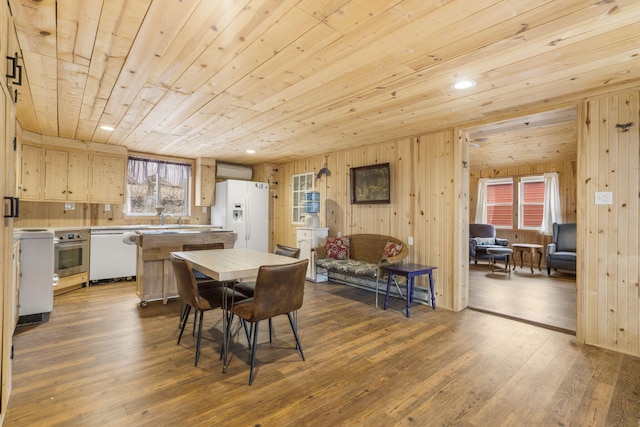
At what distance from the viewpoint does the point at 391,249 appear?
14.7 ft

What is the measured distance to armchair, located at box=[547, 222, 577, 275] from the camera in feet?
19.8

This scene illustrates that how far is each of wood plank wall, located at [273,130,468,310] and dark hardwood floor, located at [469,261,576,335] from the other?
59 centimetres

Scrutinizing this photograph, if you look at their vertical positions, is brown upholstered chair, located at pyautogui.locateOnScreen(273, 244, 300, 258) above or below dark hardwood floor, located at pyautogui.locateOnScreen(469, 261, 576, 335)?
above

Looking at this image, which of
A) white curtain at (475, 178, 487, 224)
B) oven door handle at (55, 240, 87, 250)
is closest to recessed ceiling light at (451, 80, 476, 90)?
oven door handle at (55, 240, 87, 250)

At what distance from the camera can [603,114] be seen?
288cm

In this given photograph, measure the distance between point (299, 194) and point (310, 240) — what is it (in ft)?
4.70

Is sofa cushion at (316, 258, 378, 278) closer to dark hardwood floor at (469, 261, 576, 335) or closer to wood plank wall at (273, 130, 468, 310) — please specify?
wood plank wall at (273, 130, 468, 310)

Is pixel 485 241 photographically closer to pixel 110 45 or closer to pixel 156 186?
pixel 156 186

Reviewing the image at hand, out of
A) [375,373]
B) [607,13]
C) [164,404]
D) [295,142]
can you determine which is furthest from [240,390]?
[295,142]

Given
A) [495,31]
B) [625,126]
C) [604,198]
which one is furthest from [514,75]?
[604,198]

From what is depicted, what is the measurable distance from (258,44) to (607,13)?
205 cm

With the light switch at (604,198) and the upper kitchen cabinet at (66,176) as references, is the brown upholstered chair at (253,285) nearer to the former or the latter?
the light switch at (604,198)

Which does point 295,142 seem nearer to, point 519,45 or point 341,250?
point 341,250

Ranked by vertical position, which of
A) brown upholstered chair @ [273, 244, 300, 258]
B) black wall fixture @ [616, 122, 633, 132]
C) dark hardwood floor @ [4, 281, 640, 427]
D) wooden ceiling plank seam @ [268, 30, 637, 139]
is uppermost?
wooden ceiling plank seam @ [268, 30, 637, 139]
